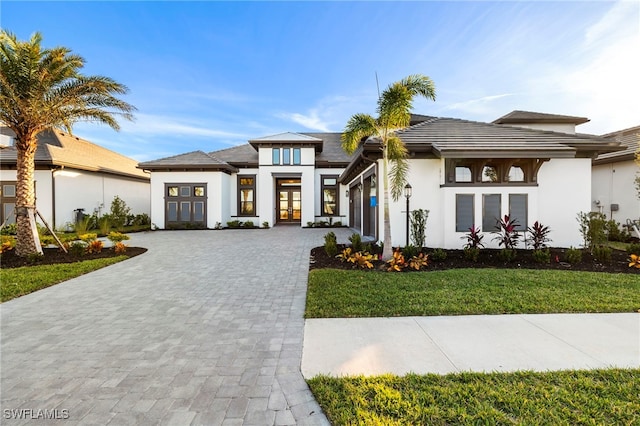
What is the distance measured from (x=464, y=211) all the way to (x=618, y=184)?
9728 millimetres

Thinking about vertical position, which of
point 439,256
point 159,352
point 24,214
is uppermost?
point 24,214

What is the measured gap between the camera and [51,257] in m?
8.68

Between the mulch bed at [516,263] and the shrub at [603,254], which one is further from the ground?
the shrub at [603,254]

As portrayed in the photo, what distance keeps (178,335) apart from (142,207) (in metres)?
21.9

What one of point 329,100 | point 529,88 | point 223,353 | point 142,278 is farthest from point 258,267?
point 329,100

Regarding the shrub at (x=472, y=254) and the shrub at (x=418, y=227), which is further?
the shrub at (x=418, y=227)

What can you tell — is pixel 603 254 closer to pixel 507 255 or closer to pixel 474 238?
pixel 507 255

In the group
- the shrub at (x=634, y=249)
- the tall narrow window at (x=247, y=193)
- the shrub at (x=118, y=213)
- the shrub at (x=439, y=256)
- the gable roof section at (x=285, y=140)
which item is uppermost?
the gable roof section at (x=285, y=140)

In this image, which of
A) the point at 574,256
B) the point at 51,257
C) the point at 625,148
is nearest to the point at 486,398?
the point at 574,256

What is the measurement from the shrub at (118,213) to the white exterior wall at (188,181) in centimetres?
185

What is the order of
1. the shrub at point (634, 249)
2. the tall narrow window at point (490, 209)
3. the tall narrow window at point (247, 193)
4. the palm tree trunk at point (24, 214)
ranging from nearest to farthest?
the shrub at point (634, 249) → the palm tree trunk at point (24, 214) → the tall narrow window at point (490, 209) → the tall narrow window at point (247, 193)

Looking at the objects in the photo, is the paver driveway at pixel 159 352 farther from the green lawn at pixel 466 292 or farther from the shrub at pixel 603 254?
the shrub at pixel 603 254

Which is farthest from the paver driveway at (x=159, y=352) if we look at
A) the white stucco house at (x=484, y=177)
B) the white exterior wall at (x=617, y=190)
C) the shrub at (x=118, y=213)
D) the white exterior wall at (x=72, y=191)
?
the white exterior wall at (x=617, y=190)

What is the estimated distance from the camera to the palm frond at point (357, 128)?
7.66 metres
